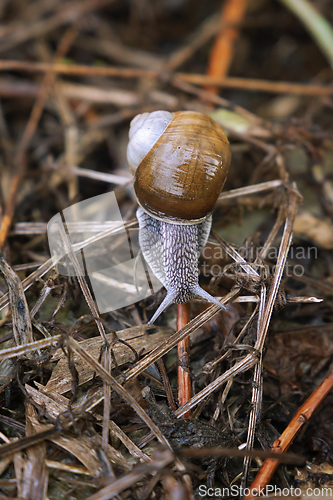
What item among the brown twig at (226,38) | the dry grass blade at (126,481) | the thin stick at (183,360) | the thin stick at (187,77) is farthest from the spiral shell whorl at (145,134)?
the brown twig at (226,38)

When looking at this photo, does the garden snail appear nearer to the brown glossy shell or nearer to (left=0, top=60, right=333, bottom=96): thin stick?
the brown glossy shell

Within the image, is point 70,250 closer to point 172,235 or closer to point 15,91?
point 172,235

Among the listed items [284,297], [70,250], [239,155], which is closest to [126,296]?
[70,250]

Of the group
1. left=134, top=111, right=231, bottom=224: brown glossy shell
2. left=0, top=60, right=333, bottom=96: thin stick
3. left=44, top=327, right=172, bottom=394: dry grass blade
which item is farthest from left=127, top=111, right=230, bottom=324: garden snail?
left=0, top=60, right=333, bottom=96: thin stick

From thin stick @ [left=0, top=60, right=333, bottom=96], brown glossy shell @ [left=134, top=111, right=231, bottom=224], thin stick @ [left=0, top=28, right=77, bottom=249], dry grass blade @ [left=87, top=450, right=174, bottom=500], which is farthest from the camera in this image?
thin stick @ [left=0, top=60, right=333, bottom=96]

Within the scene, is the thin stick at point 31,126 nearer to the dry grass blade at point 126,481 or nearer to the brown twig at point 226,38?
the brown twig at point 226,38

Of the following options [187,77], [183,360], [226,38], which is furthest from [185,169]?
[226,38]
